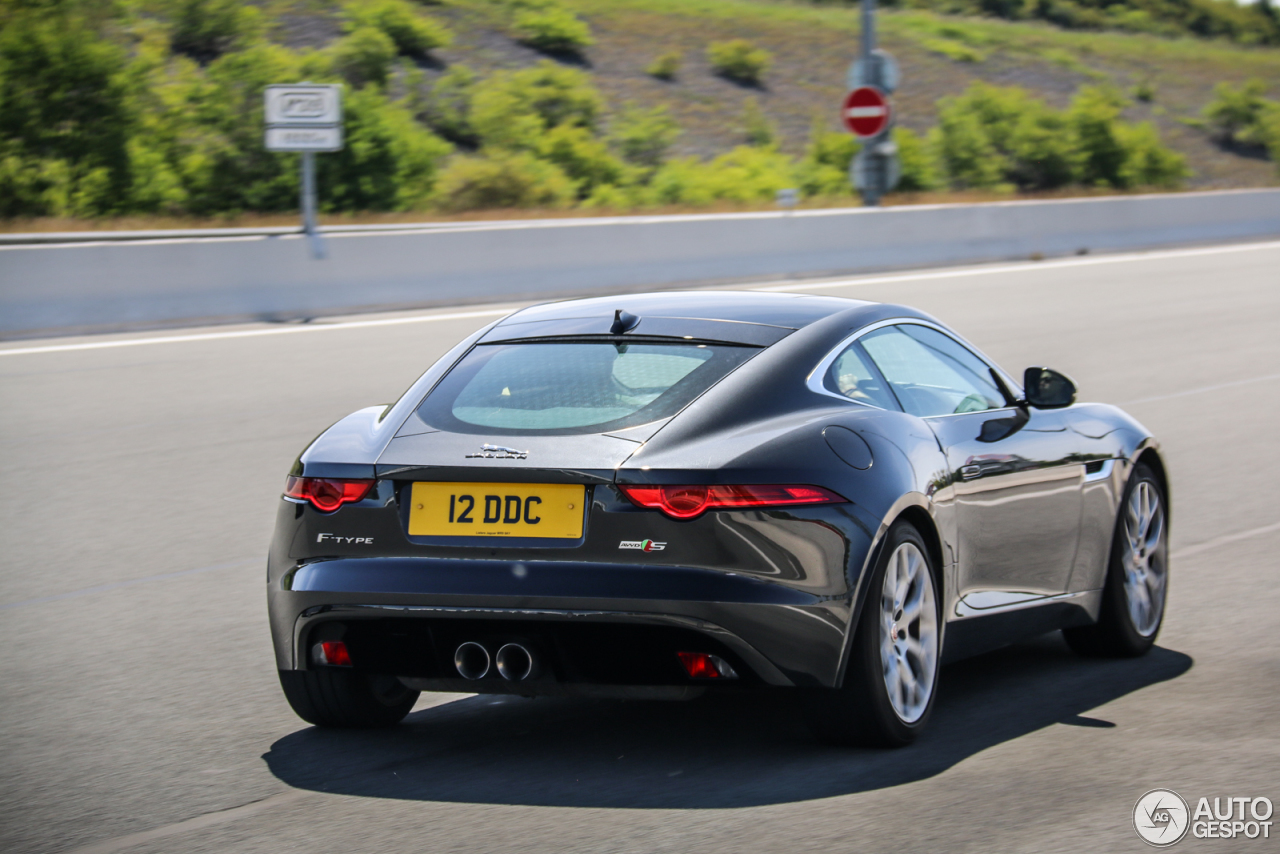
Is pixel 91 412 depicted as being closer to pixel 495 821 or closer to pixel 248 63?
pixel 495 821

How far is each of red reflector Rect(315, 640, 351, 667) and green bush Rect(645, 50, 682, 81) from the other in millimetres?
61412

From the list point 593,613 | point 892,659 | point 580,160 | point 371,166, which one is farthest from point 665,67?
point 593,613

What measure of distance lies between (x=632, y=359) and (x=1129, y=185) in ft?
158

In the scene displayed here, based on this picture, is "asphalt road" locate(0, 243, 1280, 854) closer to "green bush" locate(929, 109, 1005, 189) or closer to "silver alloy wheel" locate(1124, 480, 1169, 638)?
"silver alloy wheel" locate(1124, 480, 1169, 638)

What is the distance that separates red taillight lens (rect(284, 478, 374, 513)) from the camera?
4.70m

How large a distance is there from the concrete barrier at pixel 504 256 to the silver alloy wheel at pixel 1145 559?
44.4ft

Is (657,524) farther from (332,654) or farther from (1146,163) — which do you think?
(1146,163)

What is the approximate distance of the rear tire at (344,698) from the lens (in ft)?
16.9

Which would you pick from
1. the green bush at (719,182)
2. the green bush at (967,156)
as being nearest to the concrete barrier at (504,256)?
the green bush at (719,182)

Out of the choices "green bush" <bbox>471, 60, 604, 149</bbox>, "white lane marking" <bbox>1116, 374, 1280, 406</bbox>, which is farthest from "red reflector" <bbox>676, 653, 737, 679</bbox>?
"green bush" <bbox>471, 60, 604, 149</bbox>

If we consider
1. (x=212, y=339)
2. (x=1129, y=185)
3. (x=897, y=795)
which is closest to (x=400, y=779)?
(x=897, y=795)

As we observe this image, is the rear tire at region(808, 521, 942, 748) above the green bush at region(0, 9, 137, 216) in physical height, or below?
above

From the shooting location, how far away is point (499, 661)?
4574mm

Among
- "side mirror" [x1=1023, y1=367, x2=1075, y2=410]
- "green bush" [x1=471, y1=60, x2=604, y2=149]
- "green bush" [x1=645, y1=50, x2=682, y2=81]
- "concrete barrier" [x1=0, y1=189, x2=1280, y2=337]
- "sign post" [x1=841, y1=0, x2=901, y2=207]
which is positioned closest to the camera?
"side mirror" [x1=1023, y1=367, x2=1075, y2=410]
